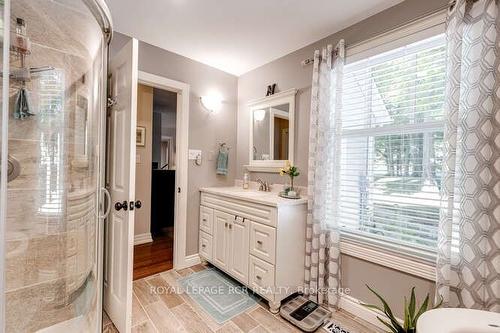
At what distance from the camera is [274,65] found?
8.32 ft

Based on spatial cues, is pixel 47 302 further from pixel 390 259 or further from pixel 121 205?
pixel 390 259

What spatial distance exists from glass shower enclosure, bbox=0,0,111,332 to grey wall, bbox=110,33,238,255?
1.01 m

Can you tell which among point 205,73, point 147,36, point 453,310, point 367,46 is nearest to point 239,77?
point 205,73

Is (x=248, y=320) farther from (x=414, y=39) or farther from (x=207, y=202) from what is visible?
(x=414, y=39)

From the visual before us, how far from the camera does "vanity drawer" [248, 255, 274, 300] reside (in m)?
1.80

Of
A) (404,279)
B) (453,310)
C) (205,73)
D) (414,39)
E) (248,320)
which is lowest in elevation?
(248,320)

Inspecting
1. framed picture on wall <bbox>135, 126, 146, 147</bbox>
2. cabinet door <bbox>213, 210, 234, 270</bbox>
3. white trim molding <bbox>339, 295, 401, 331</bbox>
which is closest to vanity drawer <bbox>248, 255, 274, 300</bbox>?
cabinet door <bbox>213, 210, 234, 270</bbox>

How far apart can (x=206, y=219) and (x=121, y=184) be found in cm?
116

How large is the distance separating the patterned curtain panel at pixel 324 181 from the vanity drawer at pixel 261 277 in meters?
0.39

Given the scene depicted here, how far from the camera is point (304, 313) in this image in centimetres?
175

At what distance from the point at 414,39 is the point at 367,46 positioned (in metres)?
0.31

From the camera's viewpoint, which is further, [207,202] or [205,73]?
[205,73]

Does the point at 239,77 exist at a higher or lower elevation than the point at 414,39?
higher

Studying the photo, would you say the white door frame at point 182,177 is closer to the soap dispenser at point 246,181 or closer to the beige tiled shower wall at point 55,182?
the soap dispenser at point 246,181
